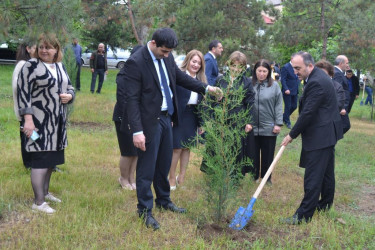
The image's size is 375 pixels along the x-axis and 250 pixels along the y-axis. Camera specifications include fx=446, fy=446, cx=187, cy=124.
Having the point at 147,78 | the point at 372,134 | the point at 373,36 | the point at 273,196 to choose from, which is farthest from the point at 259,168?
the point at 373,36

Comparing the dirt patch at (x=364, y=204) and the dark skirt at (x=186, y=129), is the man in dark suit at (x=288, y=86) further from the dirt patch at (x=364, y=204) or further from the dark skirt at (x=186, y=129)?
the dark skirt at (x=186, y=129)

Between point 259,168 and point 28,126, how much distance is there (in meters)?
3.58

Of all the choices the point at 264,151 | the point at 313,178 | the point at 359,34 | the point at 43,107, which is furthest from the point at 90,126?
the point at 359,34

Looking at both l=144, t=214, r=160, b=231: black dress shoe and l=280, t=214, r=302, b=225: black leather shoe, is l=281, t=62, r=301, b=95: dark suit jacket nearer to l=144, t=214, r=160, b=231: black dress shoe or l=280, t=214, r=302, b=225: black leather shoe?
l=280, t=214, r=302, b=225: black leather shoe

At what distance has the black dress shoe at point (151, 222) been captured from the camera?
4.39m

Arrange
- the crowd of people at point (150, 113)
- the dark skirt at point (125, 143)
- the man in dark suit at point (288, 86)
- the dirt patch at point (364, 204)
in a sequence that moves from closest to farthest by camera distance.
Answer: the crowd of people at point (150, 113) → the dark skirt at point (125, 143) → the dirt patch at point (364, 204) → the man in dark suit at point (288, 86)

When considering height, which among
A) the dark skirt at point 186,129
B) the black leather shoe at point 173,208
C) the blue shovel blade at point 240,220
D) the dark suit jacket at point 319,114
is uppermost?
the dark suit jacket at point 319,114

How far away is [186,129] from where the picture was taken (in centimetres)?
594

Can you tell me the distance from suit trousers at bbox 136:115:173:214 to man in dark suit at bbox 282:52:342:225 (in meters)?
1.38

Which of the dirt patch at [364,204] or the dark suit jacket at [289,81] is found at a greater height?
the dark suit jacket at [289,81]

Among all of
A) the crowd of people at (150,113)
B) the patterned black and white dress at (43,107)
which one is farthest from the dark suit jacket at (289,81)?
the patterned black and white dress at (43,107)

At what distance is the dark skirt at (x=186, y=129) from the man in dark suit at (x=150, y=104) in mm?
1151

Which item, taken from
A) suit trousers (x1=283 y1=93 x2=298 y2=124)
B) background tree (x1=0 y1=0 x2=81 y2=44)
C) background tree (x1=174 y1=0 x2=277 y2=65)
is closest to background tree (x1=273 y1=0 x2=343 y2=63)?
background tree (x1=174 y1=0 x2=277 y2=65)

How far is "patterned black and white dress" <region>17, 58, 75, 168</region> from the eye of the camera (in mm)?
4543
